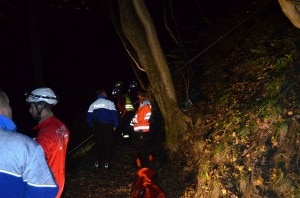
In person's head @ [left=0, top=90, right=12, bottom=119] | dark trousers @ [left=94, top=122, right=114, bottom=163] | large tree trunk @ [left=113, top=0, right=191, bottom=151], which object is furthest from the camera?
dark trousers @ [left=94, top=122, right=114, bottom=163]

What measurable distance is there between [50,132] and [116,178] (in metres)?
5.48

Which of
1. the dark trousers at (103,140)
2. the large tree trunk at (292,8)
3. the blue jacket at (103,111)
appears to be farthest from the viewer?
the dark trousers at (103,140)

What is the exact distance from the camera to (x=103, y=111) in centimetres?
982

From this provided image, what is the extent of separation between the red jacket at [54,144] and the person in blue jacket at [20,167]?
823 millimetres

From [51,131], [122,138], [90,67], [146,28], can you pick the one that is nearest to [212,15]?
[122,138]

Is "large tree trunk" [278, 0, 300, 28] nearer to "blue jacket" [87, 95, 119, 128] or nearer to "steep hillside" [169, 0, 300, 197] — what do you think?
"steep hillside" [169, 0, 300, 197]

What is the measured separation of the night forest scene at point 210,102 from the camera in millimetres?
5883

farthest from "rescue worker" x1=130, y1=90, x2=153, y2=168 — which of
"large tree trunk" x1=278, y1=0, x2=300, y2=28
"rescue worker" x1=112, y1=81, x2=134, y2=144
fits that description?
"large tree trunk" x1=278, y1=0, x2=300, y2=28

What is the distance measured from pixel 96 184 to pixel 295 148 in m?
5.35

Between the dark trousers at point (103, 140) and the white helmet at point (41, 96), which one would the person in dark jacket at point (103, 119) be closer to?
the dark trousers at point (103, 140)

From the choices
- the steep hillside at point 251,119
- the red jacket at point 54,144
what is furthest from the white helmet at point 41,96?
the steep hillside at point 251,119

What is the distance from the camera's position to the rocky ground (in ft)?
26.9

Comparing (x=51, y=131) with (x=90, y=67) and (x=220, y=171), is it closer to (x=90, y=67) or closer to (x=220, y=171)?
(x=220, y=171)

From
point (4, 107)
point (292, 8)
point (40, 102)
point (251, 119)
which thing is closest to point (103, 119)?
point (251, 119)
